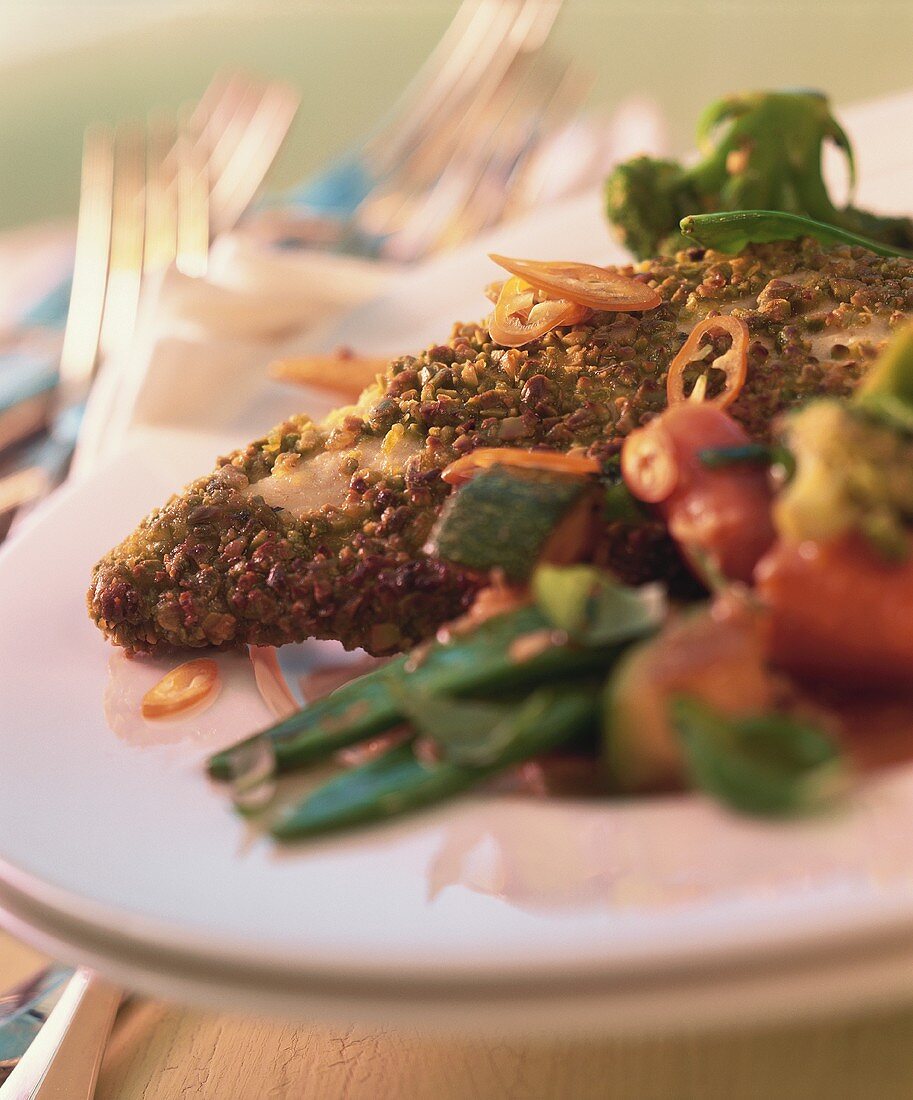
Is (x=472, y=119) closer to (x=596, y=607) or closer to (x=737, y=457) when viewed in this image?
(x=737, y=457)

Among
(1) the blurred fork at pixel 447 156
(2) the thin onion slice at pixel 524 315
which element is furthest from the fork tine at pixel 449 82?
(2) the thin onion slice at pixel 524 315

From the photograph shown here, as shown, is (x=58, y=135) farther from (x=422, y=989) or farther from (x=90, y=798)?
(x=422, y=989)

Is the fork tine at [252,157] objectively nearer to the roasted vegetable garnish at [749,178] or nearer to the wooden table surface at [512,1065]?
the roasted vegetable garnish at [749,178]

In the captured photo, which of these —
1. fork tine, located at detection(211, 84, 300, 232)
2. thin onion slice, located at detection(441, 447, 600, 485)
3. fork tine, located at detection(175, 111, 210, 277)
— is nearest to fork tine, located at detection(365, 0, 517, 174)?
fork tine, located at detection(211, 84, 300, 232)

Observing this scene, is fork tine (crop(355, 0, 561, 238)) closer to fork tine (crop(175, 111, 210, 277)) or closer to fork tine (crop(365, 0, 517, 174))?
fork tine (crop(365, 0, 517, 174))

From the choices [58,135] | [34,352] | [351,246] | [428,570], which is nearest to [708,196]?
[428,570]
